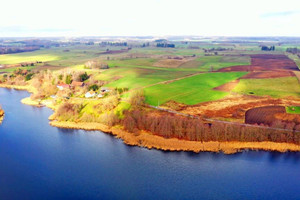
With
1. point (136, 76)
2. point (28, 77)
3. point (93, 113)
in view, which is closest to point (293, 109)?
point (93, 113)

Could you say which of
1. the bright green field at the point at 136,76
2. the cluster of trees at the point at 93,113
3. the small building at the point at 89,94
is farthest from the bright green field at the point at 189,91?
the small building at the point at 89,94

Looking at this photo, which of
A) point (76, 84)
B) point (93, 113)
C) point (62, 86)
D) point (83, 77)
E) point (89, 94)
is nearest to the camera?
point (93, 113)

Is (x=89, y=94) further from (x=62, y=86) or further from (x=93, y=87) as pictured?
(x=62, y=86)

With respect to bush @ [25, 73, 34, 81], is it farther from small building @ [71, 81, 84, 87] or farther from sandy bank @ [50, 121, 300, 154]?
sandy bank @ [50, 121, 300, 154]

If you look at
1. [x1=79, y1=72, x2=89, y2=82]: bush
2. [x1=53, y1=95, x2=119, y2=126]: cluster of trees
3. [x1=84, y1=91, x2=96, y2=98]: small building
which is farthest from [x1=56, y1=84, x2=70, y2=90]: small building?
[x1=53, y1=95, x2=119, y2=126]: cluster of trees

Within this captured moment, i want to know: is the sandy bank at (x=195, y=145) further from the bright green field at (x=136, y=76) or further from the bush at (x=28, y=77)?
the bush at (x=28, y=77)

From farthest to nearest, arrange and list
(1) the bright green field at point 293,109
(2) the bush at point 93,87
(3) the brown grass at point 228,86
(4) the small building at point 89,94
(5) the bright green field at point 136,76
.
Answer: (5) the bright green field at point 136,76 → (2) the bush at point 93,87 → (3) the brown grass at point 228,86 → (4) the small building at point 89,94 → (1) the bright green field at point 293,109
